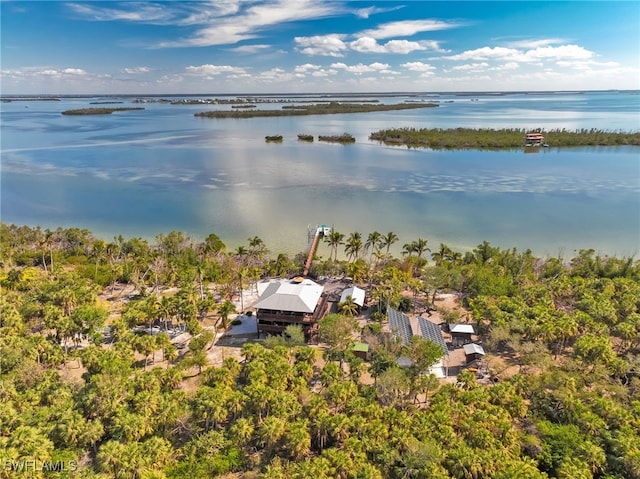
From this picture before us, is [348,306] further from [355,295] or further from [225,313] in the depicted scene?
[225,313]

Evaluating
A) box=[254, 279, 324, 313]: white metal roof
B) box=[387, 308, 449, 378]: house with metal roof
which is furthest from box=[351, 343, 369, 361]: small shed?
box=[254, 279, 324, 313]: white metal roof

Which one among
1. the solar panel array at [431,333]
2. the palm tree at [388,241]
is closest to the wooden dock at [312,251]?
the palm tree at [388,241]

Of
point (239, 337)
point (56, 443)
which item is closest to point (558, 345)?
point (239, 337)

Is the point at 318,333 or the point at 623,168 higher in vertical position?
the point at 623,168

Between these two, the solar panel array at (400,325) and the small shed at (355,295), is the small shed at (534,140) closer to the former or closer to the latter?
the small shed at (355,295)

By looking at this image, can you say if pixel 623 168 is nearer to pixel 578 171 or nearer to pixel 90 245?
pixel 578 171

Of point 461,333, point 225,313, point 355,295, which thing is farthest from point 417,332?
point 225,313

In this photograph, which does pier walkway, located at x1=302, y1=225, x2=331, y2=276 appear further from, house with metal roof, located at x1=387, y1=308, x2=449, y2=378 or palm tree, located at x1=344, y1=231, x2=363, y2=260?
house with metal roof, located at x1=387, y1=308, x2=449, y2=378
